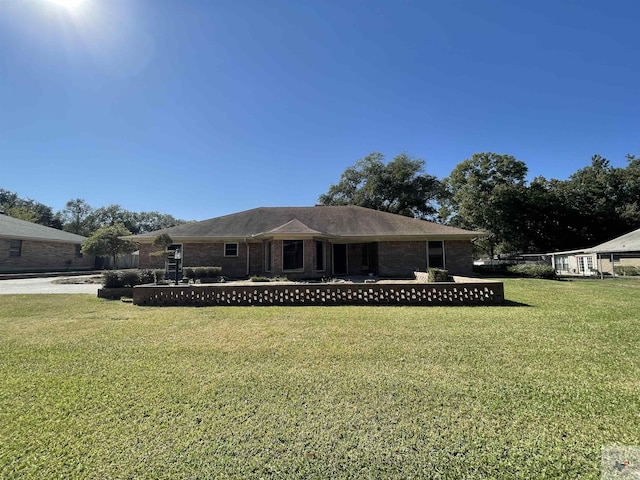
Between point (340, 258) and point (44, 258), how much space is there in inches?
981

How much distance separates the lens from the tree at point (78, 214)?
54.0m

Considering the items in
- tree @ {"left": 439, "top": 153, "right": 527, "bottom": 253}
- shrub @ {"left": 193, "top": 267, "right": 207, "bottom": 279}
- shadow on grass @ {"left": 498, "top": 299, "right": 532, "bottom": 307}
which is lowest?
shadow on grass @ {"left": 498, "top": 299, "right": 532, "bottom": 307}

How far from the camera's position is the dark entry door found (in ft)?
61.9

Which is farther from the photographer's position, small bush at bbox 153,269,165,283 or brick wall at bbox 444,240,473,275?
brick wall at bbox 444,240,473,275

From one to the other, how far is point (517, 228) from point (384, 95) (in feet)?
102

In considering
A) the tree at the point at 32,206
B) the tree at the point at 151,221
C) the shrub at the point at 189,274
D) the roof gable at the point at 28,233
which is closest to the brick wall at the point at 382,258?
the shrub at the point at 189,274

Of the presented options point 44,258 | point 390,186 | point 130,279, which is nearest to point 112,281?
point 130,279

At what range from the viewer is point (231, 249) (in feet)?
59.0

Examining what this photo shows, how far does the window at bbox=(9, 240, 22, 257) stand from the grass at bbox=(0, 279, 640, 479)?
23.9m

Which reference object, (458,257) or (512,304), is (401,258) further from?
(512,304)

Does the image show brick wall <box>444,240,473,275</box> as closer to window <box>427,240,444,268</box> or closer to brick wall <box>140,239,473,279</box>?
brick wall <box>140,239,473,279</box>

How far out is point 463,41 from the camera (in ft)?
39.0

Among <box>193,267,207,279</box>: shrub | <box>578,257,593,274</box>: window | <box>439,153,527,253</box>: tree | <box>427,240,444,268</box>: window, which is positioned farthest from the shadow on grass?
<box>439,153,527,253</box>: tree

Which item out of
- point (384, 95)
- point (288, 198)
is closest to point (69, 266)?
point (288, 198)
